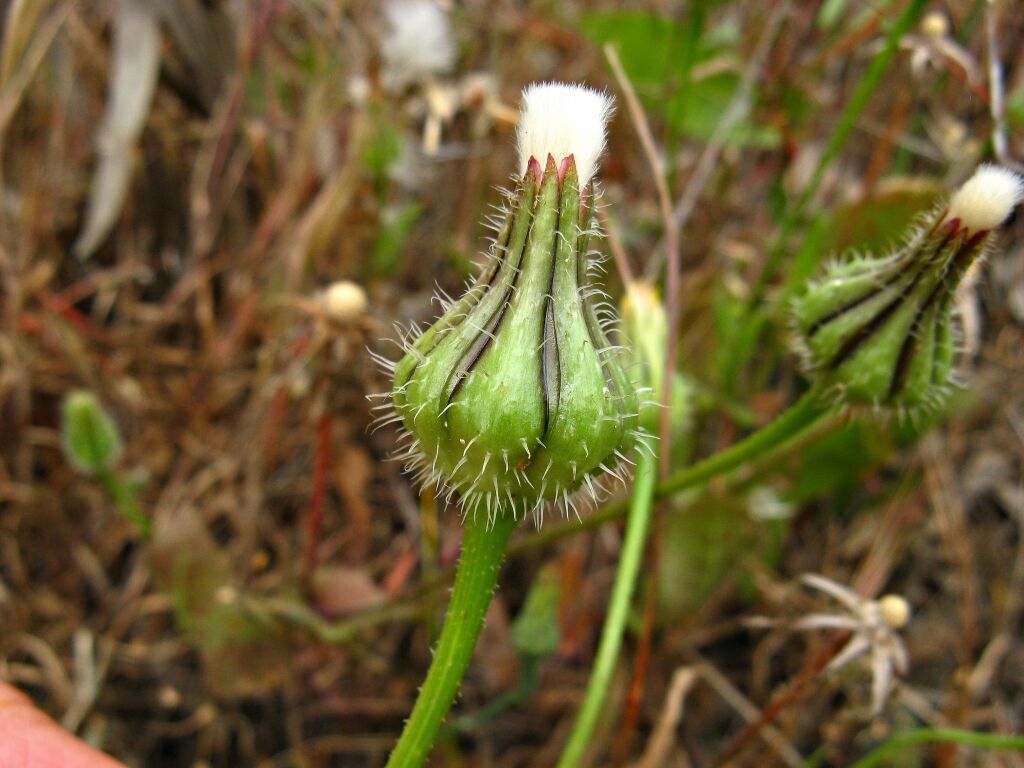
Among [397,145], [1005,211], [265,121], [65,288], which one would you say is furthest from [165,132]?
[1005,211]

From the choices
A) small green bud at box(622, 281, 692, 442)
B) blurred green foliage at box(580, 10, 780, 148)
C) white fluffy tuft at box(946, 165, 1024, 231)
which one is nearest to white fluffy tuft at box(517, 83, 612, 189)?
white fluffy tuft at box(946, 165, 1024, 231)

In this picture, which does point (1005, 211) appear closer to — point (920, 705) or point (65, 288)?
point (920, 705)

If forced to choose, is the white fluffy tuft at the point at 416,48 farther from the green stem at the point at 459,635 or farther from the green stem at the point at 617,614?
the green stem at the point at 459,635

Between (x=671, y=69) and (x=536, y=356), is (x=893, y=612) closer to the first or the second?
(x=536, y=356)

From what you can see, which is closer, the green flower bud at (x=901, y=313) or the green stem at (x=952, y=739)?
the green flower bud at (x=901, y=313)

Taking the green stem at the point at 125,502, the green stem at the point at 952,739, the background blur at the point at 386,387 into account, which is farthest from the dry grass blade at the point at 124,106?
the green stem at the point at 952,739

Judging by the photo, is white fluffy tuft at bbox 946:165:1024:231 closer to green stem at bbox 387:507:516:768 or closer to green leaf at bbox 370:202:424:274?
green stem at bbox 387:507:516:768
